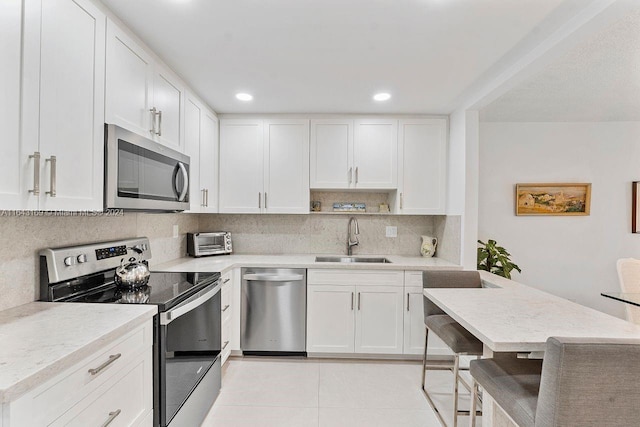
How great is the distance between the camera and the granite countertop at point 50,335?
96 centimetres

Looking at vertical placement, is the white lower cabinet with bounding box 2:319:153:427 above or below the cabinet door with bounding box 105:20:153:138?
below

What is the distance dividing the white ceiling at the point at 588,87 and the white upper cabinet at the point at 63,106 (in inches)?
107

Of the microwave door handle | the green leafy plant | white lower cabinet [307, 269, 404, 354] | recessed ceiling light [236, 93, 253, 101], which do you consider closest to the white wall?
the green leafy plant

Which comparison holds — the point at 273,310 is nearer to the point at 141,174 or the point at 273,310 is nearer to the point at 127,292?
the point at 127,292

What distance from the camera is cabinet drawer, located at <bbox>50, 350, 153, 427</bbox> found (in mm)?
1177

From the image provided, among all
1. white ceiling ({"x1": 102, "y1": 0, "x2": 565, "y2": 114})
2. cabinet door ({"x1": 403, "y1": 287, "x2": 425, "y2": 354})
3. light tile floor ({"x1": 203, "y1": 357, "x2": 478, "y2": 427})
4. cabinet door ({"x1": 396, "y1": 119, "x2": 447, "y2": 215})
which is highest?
white ceiling ({"x1": 102, "y1": 0, "x2": 565, "y2": 114})

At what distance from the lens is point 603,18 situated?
5.42ft

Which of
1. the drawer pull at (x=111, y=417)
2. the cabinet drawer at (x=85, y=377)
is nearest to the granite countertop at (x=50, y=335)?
the cabinet drawer at (x=85, y=377)

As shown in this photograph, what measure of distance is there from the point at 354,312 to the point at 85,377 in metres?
2.34

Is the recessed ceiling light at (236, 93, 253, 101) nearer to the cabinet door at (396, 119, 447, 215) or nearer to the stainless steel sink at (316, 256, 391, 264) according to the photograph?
the cabinet door at (396, 119, 447, 215)

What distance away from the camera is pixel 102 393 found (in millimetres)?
1280

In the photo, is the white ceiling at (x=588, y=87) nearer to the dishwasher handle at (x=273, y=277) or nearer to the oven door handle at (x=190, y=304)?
the dishwasher handle at (x=273, y=277)

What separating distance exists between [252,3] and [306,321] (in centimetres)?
253

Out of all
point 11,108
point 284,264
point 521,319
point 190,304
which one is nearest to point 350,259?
point 284,264
